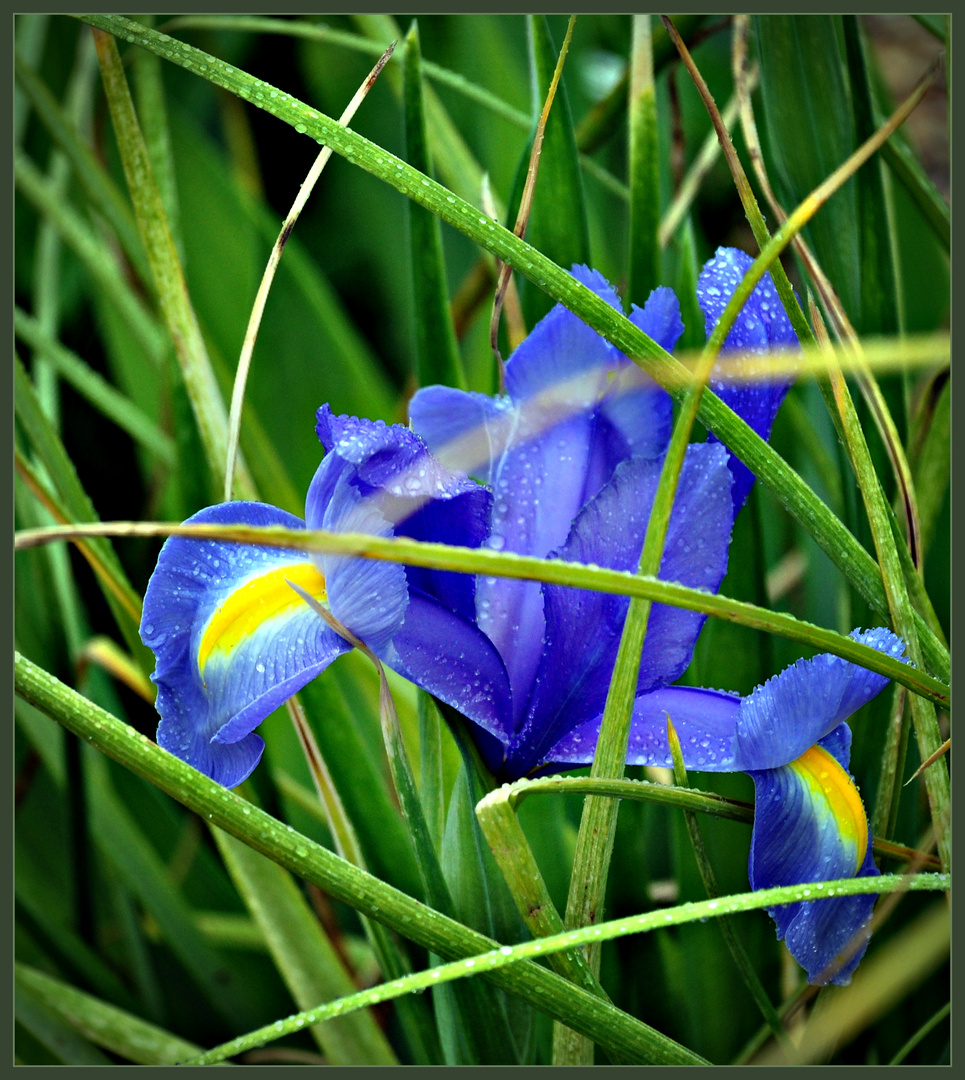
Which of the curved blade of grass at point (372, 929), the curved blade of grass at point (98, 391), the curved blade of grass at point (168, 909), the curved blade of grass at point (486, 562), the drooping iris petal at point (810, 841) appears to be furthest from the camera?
the curved blade of grass at point (98, 391)

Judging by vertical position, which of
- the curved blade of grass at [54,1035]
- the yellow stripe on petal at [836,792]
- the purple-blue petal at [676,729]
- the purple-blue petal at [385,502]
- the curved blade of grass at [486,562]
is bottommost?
the curved blade of grass at [54,1035]

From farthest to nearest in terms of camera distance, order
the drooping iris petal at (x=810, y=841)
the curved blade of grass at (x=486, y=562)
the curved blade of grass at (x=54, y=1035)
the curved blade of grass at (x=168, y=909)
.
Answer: the curved blade of grass at (x=168, y=909), the curved blade of grass at (x=54, y=1035), the drooping iris petal at (x=810, y=841), the curved blade of grass at (x=486, y=562)

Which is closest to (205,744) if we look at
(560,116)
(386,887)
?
(386,887)

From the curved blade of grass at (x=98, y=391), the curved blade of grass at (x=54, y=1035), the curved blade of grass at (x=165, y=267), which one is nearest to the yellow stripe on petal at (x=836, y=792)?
the curved blade of grass at (x=165, y=267)

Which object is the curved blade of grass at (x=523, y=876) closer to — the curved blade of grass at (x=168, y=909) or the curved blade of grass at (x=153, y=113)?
the curved blade of grass at (x=168, y=909)

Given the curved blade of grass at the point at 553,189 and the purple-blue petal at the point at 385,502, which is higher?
the curved blade of grass at the point at 553,189

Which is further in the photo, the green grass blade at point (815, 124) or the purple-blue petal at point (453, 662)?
the green grass blade at point (815, 124)
